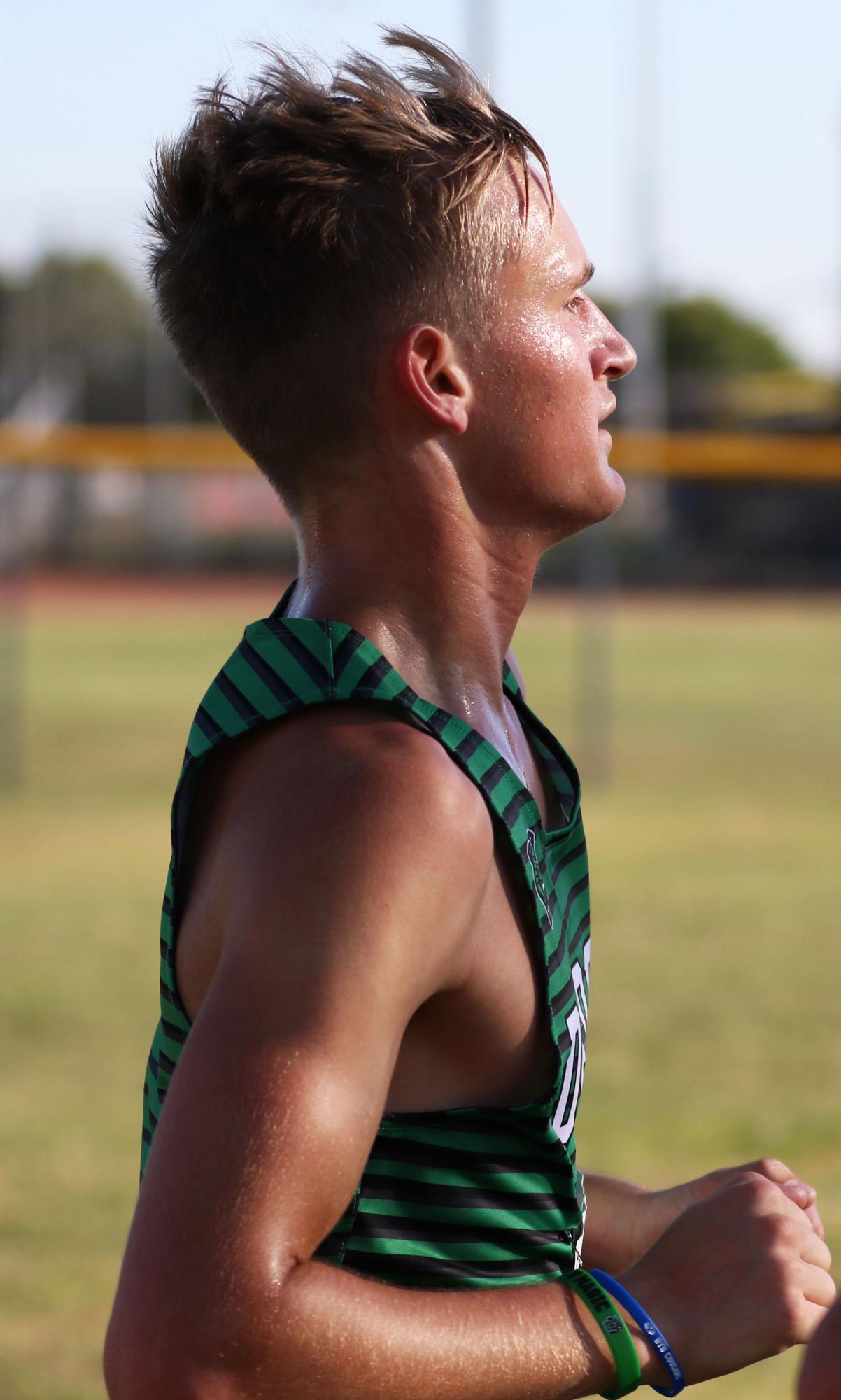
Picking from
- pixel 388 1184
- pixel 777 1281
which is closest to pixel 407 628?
pixel 388 1184

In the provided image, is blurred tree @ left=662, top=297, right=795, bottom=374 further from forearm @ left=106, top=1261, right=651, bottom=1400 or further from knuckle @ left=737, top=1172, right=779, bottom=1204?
forearm @ left=106, top=1261, right=651, bottom=1400

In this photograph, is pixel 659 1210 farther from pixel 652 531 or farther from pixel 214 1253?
pixel 652 531

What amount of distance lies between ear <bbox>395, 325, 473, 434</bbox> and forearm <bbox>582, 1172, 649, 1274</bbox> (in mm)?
785

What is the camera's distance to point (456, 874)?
3.58 feet

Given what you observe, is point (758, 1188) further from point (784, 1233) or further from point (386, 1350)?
point (386, 1350)

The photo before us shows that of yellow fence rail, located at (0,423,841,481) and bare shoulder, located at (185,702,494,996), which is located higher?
bare shoulder, located at (185,702,494,996)

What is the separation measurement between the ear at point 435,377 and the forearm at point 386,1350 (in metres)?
0.64

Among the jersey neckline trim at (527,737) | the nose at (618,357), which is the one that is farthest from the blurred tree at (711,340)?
the nose at (618,357)

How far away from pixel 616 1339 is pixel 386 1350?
0.20m

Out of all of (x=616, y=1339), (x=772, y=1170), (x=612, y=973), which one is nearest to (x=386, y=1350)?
(x=616, y=1339)

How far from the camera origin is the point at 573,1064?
4.41 ft

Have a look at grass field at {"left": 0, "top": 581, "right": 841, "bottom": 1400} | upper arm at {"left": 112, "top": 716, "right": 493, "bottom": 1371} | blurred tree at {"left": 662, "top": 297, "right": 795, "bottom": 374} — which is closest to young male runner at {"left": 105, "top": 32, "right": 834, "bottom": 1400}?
upper arm at {"left": 112, "top": 716, "right": 493, "bottom": 1371}

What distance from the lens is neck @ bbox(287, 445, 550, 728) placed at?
1.31 m

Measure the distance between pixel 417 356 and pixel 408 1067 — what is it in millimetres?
546
